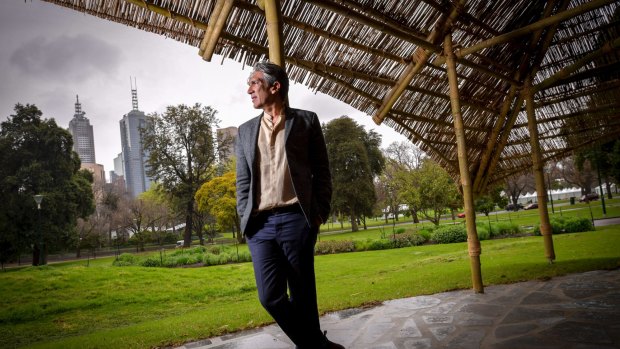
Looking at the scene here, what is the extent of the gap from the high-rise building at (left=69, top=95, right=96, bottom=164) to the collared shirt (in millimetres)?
32570

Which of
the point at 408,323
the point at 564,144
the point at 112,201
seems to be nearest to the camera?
the point at 408,323

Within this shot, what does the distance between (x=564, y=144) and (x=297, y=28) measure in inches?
284

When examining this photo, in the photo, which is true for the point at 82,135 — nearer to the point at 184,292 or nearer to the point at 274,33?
the point at 184,292

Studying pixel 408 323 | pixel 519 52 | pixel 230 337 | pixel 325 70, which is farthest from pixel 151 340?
pixel 519 52

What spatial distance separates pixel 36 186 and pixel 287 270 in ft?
86.3

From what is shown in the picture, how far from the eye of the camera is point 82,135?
3191 centimetres

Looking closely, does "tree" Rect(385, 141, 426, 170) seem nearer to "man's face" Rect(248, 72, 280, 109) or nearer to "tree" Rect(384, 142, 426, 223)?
"tree" Rect(384, 142, 426, 223)

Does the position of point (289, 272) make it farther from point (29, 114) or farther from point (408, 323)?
point (29, 114)

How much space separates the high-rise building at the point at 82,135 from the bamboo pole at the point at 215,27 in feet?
99.6

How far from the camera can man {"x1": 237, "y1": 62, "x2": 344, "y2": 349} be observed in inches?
87.4

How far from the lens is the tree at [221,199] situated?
89.5 feet

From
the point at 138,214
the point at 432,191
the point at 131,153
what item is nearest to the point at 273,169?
the point at 432,191

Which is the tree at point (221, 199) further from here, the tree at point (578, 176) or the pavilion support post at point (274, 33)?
the tree at point (578, 176)

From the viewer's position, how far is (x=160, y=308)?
9422mm
